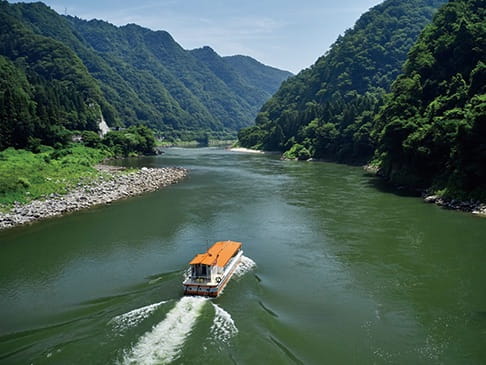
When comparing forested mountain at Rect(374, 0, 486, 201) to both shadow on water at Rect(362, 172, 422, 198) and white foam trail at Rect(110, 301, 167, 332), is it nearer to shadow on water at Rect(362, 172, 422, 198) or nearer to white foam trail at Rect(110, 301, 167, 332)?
shadow on water at Rect(362, 172, 422, 198)

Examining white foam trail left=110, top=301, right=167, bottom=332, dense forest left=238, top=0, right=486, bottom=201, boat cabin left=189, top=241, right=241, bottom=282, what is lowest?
white foam trail left=110, top=301, right=167, bottom=332

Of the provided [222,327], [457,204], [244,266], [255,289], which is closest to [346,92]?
[457,204]

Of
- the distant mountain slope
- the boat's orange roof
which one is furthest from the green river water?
the distant mountain slope

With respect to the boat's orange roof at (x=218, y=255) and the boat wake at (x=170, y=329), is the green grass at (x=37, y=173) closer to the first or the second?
the boat's orange roof at (x=218, y=255)

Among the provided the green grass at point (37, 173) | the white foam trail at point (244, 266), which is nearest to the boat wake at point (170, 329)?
the white foam trail at point (244, 266)

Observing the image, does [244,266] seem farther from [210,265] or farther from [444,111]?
[444,111]

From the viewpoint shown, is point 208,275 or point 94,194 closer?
point 208,275

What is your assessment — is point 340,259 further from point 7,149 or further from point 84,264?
point 7,149
